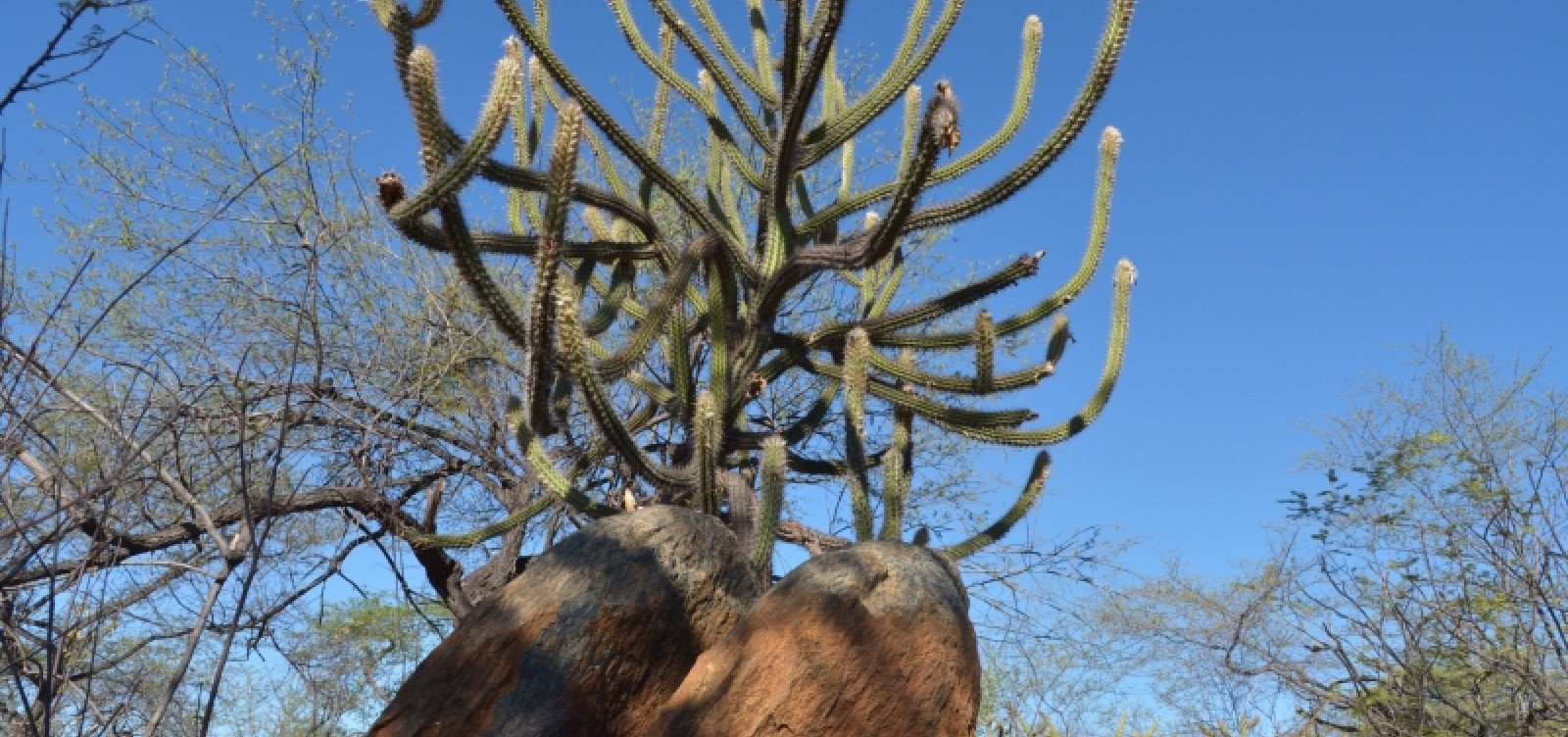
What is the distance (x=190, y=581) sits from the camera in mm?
5520

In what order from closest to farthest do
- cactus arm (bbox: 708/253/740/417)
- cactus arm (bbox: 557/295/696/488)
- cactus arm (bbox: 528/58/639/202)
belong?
1. cactus arm (bbox: 557/295/696/488)
2. cactus arm (bbox: 708/253/740/417)
3. cactus arm (bbox: 528/58/639/202)

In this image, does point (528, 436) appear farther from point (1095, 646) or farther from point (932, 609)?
point (1095, 646)

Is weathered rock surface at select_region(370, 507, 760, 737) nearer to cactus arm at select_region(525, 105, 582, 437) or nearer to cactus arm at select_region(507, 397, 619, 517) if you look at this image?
cactus arm at select_region(525, 105, 582, 437)

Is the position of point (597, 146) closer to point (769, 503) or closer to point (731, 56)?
point (731, 56)

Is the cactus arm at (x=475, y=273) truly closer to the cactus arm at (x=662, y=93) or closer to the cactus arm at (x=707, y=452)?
the cactus arm at (x=707, y=452)

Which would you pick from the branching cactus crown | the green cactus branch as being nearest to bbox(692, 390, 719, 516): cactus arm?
the branching cactus crown

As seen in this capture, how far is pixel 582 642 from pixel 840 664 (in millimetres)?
814

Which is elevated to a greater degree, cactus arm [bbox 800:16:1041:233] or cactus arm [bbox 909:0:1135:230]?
cactus arm [bbox 800:16:1041:233]

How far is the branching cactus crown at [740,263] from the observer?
4.08 m

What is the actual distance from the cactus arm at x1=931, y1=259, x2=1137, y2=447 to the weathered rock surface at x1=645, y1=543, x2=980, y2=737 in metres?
2.21

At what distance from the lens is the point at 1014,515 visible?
5.96 m

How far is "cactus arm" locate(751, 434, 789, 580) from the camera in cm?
473

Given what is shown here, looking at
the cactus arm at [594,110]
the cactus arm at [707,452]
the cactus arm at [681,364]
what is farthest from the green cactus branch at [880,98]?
the cactus arm at [707,452]

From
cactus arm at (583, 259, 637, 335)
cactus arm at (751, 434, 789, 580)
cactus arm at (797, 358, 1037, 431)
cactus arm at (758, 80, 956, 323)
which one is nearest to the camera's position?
cactus arm at (758, 80, 956, 323)
